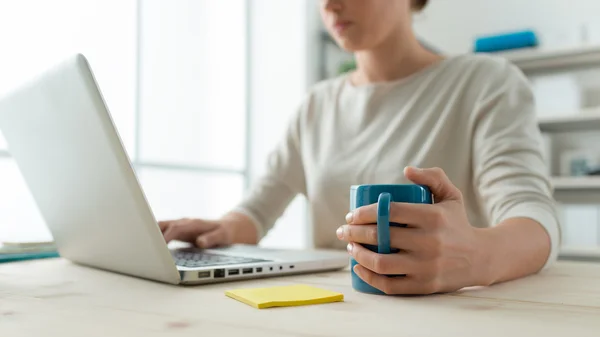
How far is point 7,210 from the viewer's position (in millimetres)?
1865

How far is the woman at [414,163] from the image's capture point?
0.57 m

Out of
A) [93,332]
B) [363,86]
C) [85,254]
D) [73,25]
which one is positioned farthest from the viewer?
[73,25]

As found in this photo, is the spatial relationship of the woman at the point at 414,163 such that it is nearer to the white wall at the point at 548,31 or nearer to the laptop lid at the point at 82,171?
the laptop lid at the point at 82,171

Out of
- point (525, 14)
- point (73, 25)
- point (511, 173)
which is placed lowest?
point (511, 173)

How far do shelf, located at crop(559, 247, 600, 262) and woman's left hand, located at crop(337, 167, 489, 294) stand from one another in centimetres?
218

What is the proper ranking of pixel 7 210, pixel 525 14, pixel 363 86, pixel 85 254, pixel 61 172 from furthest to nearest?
pixel 525 14
pixel 7 210
pixel 363 86
pixel 85 254
pixel 61 172

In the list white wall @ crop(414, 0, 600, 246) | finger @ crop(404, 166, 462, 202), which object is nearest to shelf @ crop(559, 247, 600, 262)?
white wall @ crop(414, 0, 600, 246)

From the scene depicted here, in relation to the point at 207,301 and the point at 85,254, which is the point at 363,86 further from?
the point at 207,301

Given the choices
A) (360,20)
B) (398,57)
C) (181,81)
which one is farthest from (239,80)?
(360,20)

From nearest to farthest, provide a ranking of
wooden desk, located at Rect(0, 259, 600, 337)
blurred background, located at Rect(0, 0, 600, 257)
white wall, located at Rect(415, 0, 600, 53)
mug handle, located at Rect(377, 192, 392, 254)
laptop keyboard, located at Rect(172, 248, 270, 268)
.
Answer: wooden desk, located at Rect(0, 259, 600, 337) → mug handle, located at Rect(377, 192, 392, 254) → laptop keyboard, located at Rect(172, 248, 270, 268) → blurred background, located at Rect(0, 0, 600, 257) → white wall, located at Rect(415, 0, 600, 53)

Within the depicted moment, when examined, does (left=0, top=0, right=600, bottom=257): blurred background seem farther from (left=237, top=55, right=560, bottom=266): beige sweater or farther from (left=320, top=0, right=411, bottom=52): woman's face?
(left=320, top=0, right=411, bottom=52): woman's face

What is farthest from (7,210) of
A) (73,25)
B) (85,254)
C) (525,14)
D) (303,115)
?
(525,14)

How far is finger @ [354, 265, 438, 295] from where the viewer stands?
568mm

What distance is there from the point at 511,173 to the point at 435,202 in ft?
1.06
